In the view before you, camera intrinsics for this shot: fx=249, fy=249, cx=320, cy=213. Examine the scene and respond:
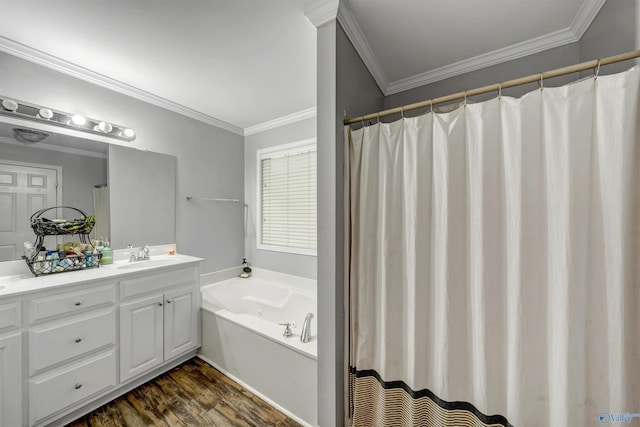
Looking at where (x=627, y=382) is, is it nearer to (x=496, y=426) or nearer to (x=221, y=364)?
(x=496, y=426)

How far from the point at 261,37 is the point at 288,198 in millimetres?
1698

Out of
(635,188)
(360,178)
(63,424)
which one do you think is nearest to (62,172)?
(63,424)

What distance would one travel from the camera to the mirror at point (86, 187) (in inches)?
66.1

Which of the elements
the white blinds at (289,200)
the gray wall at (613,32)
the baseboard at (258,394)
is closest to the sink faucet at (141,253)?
the baseboard at (258,394)

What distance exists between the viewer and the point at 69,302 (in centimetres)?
154

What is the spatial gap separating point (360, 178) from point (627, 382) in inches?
51.7

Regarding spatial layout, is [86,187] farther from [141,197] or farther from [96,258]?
[96,258]

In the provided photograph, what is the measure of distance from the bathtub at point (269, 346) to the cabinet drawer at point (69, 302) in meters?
0.79

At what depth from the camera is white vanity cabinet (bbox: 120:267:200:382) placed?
1809mm

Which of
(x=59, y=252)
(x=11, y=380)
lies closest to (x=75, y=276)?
(x=59, y=252)

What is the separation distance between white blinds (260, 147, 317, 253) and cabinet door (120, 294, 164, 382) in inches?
55.1

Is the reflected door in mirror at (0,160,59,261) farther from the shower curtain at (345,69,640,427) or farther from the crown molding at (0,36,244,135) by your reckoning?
the shower curtain at (345,69,640,427)

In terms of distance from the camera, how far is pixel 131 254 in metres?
2.22

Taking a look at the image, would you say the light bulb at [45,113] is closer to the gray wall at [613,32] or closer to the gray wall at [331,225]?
the gray wall at [331,225]
